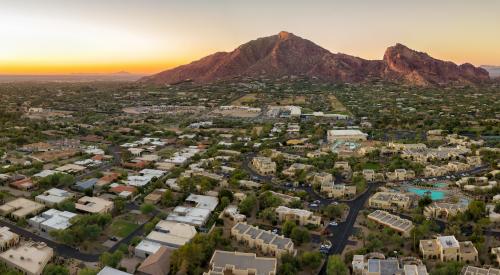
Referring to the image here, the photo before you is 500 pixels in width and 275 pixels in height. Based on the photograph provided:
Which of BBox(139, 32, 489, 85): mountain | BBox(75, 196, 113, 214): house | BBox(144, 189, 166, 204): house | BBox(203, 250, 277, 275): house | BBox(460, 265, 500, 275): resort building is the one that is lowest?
BBox(75, 196, 113, 214): house

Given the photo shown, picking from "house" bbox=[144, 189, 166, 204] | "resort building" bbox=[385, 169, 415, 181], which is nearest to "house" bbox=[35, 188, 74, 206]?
"house" bbox=[144, 189, 166, 204]

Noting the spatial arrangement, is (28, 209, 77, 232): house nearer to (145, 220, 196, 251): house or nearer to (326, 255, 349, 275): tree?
(145, 220, 196, 251): house

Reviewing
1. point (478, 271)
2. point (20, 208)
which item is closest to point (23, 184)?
point (20, 208)

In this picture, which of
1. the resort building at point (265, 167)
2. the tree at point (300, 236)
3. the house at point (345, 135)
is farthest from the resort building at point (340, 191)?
the house at point (345, 135)

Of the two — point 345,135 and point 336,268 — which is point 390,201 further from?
point 345,135

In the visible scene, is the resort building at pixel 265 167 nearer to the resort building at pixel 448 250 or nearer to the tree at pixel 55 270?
the resort building at pixel 448 250

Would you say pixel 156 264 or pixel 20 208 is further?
pixel 20 208
